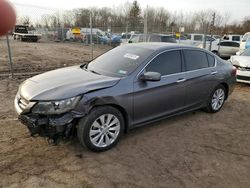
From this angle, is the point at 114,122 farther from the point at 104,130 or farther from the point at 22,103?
the point at 22,103

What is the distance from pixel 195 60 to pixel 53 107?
3.00m

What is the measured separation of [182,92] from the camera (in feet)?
14.7

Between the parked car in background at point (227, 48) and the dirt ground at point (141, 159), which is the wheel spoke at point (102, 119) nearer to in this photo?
the dirt ground at point (141, 159)

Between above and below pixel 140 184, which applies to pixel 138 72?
above

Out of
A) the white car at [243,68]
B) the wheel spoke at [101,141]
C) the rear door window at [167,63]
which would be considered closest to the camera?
the wheel spoke at [101,141]

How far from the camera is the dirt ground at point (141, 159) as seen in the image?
9.74 feet

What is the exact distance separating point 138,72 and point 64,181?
1.90 meters

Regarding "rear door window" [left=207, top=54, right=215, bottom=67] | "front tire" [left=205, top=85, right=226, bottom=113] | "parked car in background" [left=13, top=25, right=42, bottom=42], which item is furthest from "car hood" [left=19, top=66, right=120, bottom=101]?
"parked car in background" [left=13, top=25, right=42, bottom=42]

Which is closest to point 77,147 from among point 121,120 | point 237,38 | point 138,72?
point 121,120

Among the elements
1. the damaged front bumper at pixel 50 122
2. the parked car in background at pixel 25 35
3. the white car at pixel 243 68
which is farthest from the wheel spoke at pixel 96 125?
the parked car in background at pixel 25 35

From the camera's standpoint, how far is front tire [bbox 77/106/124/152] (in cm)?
332

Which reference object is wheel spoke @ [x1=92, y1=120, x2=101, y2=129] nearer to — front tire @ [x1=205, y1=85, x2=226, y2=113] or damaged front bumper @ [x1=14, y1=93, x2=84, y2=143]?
damaged front bumper @ [x1=14, y1=93, x2=84, y2=143]

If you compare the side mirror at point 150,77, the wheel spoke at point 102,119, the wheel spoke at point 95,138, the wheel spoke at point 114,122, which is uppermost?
the side mirror at point 150,77

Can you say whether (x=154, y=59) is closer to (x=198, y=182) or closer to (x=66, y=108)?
(x=66, y=108)
